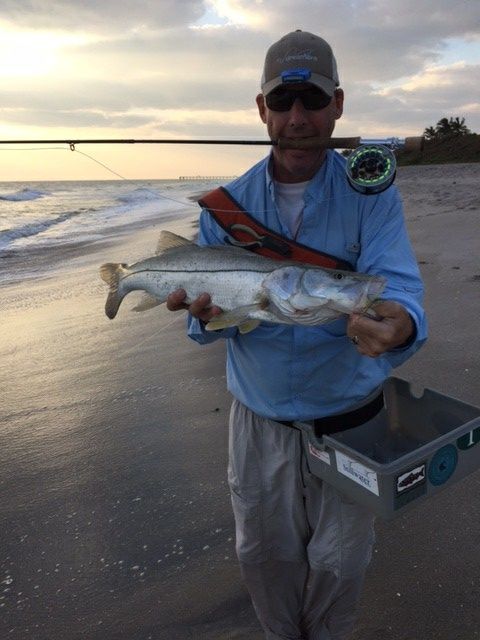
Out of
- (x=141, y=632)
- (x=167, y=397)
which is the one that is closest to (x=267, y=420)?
(x=141, y=632)

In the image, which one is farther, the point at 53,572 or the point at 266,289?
the point at 53,572

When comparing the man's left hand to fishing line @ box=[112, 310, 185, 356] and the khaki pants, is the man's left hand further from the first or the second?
fishing line @ box=[112, 310, 185, 356]

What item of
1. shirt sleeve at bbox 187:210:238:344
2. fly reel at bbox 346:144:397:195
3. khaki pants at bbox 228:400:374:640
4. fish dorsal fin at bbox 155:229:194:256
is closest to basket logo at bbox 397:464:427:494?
khaki pants at bbox 228:400:374:640

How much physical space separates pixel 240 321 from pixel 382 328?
2.19ft

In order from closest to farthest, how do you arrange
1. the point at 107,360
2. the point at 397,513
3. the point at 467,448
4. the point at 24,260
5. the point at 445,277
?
1. the point at 397,513
2. the point at 467,448
3. the point at 107,360
4. the point at 445,277
5. the point at 24,260

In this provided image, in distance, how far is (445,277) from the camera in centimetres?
780

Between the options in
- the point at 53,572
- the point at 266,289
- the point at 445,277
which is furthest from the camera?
the point at 445,277

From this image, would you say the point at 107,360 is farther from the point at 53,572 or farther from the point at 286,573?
the point at 286,573

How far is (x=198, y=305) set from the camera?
2.61 m

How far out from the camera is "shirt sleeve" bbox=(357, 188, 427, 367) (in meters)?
2.20

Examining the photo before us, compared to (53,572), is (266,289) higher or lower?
higher

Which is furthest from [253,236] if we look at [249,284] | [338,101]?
[338,101]

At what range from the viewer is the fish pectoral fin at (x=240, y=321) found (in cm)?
245

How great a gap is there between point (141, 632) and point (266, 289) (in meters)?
1.82
